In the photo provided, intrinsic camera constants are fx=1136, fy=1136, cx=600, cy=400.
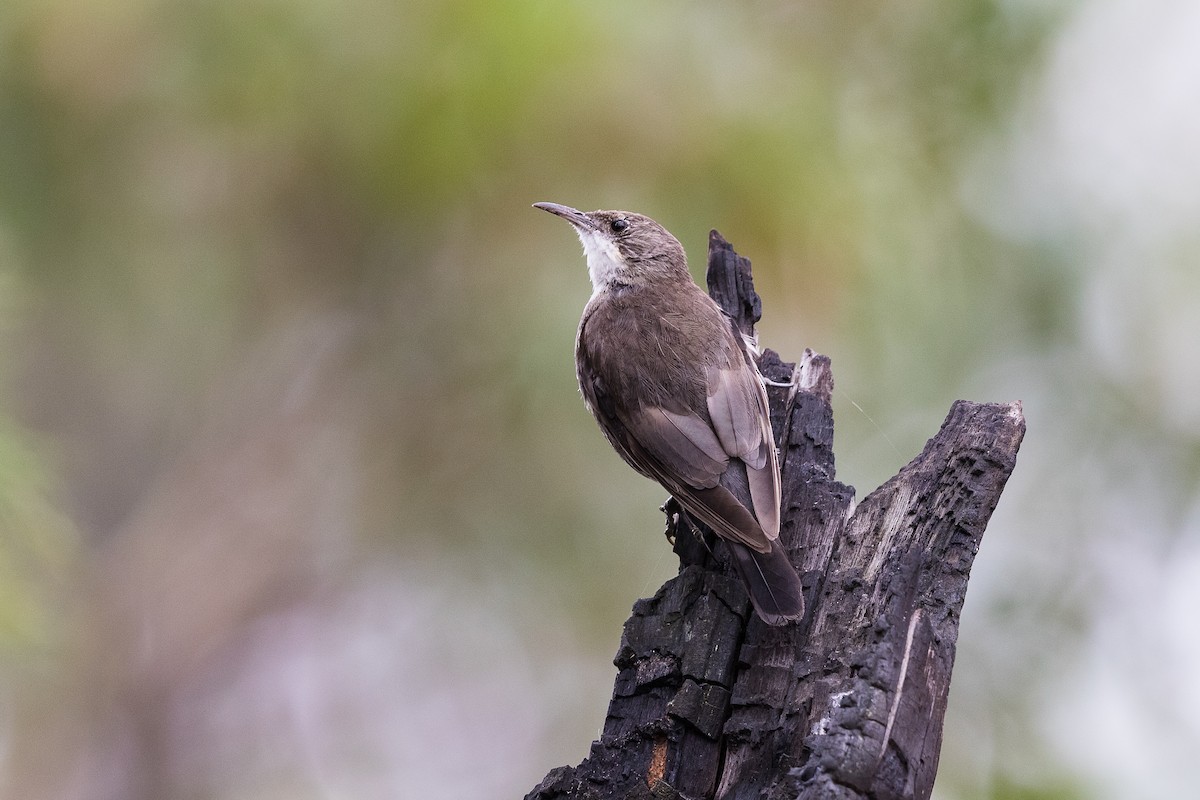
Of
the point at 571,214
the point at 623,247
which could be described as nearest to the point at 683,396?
the point at 623,247

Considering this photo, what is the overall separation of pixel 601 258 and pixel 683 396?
1.07m

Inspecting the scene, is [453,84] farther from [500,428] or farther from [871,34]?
[871,34]

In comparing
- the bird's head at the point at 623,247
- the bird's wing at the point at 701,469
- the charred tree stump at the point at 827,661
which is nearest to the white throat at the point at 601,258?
the bird's head at the point at 623,247

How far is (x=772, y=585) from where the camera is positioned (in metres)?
2.86

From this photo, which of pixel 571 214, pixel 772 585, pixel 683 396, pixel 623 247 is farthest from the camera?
pixel 571 214

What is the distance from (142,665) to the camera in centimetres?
555

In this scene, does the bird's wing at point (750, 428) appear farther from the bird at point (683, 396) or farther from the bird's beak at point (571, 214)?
the bird's beak at point (571, 214)

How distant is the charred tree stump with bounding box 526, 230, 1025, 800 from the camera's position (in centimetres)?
230

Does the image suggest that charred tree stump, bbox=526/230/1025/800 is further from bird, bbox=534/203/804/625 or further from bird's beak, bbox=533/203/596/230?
bird's beak, bbox=533/203/596/230

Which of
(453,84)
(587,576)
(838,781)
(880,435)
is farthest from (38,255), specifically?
(838,781)

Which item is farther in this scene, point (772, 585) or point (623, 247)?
point (623, 247)

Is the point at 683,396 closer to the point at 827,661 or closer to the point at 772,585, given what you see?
the point at 772,585

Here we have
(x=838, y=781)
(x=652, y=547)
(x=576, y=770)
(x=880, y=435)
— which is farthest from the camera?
(x=652, y=547)

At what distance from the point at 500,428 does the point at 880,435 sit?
1796 millimetres
